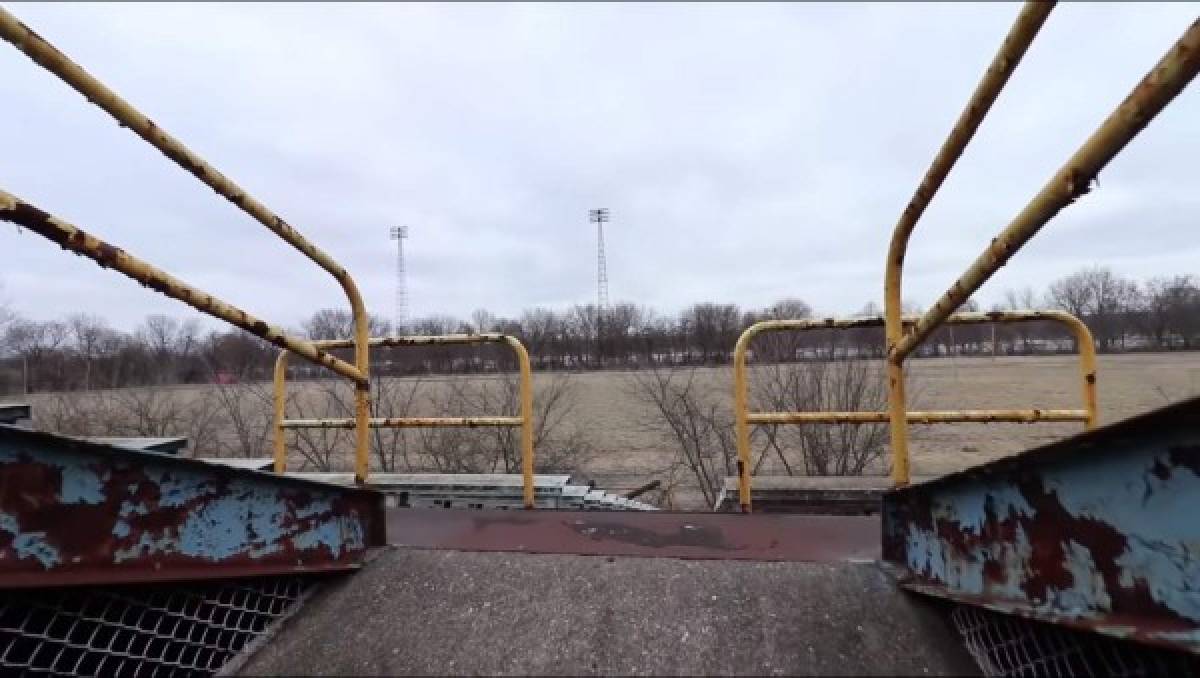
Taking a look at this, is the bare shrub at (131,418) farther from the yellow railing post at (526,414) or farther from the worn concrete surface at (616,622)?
the worn concrete surface at (616,622)

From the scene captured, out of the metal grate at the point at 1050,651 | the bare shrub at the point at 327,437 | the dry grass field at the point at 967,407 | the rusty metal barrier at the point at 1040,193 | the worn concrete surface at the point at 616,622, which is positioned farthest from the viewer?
the dry grass field at the point at 967,407

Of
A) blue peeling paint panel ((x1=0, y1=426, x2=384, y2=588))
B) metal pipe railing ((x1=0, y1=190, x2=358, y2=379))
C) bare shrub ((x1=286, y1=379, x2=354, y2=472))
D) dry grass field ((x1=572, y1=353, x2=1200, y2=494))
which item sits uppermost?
metal pipe railing ((x1=0, y1=190, x2=358, y2=379))

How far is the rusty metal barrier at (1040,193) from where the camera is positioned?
3.43 ft

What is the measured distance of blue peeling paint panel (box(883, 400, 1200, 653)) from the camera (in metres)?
1.11

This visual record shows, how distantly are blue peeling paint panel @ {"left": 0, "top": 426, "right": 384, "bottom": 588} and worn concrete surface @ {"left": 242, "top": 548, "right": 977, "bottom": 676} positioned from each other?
0.98ft

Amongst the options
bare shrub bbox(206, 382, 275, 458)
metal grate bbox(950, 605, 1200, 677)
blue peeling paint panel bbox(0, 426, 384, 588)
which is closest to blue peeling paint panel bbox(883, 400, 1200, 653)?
metal grate bbox(950, 605, 1200, 677)

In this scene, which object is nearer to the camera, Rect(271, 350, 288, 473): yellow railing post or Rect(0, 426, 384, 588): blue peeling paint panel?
Rect(0, 426, 384, 588): blue peeling paint panel

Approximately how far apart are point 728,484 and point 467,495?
1826 millimetres

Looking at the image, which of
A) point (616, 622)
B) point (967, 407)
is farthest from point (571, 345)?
point (616, 622)

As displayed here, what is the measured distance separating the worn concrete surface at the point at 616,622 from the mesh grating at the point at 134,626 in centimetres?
12

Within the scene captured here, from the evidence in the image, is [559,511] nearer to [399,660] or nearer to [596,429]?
[399,660]

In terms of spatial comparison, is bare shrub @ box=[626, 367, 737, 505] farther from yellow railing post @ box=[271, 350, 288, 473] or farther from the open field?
yellow railing post @ box=[271, 350, 288, 473]

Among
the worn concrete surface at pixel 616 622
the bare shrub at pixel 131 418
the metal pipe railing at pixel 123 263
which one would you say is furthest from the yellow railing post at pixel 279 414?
the bare shrub at pixel 131 418

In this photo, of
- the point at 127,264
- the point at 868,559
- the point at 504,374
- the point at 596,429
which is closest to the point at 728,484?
the point at 868,559
